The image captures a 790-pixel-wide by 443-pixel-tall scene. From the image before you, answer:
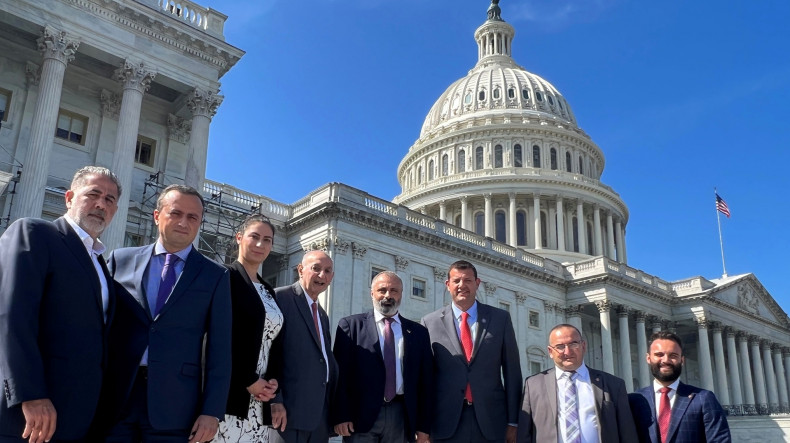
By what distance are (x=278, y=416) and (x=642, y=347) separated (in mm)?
46525

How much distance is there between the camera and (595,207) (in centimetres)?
6544

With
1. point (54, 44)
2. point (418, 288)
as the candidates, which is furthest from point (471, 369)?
point (418, 288)

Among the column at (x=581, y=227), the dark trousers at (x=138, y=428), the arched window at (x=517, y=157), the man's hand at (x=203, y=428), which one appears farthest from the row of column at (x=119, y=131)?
the arched window at (x=517, y=157)

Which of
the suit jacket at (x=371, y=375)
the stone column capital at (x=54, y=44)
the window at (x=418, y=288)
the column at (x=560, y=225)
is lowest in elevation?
the suit jacket at (x=371, y=375)

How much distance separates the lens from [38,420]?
13.6ft

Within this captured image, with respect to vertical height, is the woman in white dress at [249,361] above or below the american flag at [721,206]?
below

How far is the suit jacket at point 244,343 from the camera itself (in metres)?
5.75

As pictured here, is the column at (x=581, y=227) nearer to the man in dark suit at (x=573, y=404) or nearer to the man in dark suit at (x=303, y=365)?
the man in dark suit at (x=573, y=404)

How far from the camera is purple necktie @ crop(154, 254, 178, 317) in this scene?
5121 millimetres

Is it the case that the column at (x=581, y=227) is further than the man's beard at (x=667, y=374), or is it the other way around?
the column at (x=581, y=227)

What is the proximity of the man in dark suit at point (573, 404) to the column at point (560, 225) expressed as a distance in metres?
54.0

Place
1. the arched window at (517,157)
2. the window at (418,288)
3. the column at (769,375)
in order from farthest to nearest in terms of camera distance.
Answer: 1. the arched window at (517,157)
2. the column at (769,375)
3. the window at (418,288)

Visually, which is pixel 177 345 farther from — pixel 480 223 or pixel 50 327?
pixel 480 223

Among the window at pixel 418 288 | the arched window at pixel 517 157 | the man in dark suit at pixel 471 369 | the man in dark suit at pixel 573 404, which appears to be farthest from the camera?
the arched window at pixel 517 157
